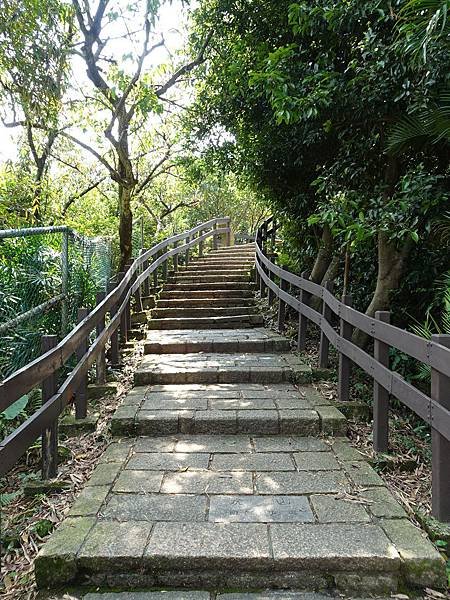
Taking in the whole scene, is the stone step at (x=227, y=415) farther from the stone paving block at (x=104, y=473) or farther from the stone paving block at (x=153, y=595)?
the stone paving block at (x=153, y=595)

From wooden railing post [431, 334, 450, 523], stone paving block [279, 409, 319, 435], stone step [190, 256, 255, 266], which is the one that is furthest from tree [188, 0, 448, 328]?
stone step [190, 256, 255, 266]

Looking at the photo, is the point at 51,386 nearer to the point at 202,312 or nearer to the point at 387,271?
the point at 387,271

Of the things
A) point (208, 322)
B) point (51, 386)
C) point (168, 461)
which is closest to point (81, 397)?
point (51, 386)

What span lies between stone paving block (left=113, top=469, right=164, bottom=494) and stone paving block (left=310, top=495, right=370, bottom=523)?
3.14 ft

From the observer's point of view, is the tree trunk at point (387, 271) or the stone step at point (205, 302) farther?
the stone step at point (205, 302)

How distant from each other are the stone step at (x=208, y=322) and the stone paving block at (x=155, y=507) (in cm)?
465

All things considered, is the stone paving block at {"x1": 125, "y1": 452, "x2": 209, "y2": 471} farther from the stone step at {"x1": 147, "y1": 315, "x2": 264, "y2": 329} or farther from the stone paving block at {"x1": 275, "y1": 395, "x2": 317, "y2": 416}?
the stone step at {"x1": 147, "y1": 315, "x2": 264, "y2": 329}

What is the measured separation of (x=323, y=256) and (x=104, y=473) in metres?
4.80

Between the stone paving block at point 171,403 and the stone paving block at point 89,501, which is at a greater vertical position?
the stone paving block at point 171,403

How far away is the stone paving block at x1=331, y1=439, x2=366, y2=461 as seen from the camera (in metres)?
3.23

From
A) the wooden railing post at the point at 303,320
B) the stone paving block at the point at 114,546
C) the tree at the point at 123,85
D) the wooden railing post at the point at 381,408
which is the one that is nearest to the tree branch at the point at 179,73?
the tree at the point at 123,85

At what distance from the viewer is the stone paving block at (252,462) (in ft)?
10.1

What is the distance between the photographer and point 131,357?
5598 millimetres

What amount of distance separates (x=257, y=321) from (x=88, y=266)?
2.97 m
